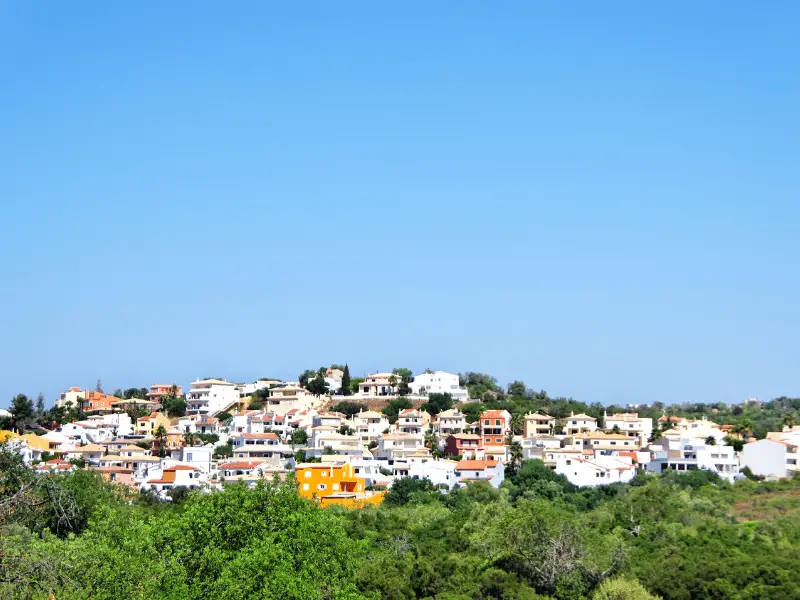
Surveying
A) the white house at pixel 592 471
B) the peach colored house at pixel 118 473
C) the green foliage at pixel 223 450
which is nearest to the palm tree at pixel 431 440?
the white house at pixel 592 471

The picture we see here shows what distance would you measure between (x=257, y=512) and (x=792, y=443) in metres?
55.9

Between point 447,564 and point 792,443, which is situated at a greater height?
point 792,443

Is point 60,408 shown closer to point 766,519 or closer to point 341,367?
point 341,367

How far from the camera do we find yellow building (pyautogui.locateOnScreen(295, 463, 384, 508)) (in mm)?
69500

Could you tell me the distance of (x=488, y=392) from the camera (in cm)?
10844

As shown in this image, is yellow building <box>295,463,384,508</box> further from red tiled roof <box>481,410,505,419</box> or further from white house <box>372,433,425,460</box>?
red tiled roof <box>481,410,505,419</box>

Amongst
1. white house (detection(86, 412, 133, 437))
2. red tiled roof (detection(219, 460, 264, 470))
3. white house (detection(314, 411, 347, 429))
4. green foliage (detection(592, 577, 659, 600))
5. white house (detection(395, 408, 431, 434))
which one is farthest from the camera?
white house (detection(86, 412, 133, 437))

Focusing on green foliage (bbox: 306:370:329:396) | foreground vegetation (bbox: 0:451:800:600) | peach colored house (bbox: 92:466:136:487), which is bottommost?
foreground vegetation (bbox: 0:451:800:600)

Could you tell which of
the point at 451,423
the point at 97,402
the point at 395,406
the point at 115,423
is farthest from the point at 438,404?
the point at 97,402

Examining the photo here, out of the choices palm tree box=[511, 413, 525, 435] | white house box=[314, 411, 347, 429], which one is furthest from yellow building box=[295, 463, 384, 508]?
palm tree box=[511, 413, 525, 435]

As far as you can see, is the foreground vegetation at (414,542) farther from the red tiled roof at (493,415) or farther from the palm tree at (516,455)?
the red tiled roof at (493,415)

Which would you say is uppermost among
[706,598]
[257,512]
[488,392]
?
[488,392]

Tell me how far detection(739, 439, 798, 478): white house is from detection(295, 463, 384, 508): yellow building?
25.9 meters

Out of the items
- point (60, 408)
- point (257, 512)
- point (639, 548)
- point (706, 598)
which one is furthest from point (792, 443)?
point (60, 408)
